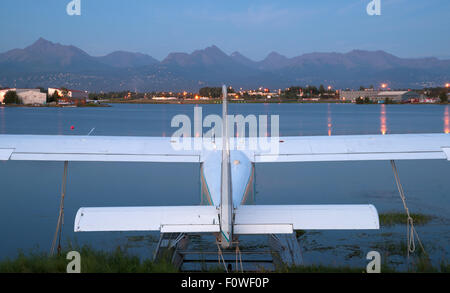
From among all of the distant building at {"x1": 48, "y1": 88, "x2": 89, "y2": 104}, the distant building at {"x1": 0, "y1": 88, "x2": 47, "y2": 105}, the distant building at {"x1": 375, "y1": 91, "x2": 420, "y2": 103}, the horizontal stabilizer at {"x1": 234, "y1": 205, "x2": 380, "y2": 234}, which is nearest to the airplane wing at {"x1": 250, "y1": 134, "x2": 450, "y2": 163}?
the horizontal stabilizer at {"x1": 234, "y1": 205, "x2": 380, "y2": 234}

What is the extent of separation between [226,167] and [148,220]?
43.4 inches

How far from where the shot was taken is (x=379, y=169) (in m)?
20.4

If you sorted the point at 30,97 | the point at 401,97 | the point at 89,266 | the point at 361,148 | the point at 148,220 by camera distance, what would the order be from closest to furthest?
the point at 148,220 → the point at 89,266 → the point at 361,148 → the point at 30,97 → the point at 401,97

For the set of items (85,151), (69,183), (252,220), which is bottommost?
(69,183)

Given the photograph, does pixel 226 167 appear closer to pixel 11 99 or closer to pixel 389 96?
pixel 11 99

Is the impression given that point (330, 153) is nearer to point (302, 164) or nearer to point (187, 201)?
point (187, 201)

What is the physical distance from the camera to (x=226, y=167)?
576 cm

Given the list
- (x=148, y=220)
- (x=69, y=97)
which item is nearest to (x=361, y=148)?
(x=148, y=220)

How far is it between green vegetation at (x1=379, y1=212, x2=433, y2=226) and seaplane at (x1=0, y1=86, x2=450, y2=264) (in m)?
3.04

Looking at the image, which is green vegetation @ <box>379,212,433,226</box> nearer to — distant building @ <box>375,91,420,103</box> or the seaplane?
the seaplane

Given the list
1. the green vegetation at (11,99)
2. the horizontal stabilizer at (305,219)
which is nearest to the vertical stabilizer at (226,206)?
the horizontal stabilizer at (305,219)
